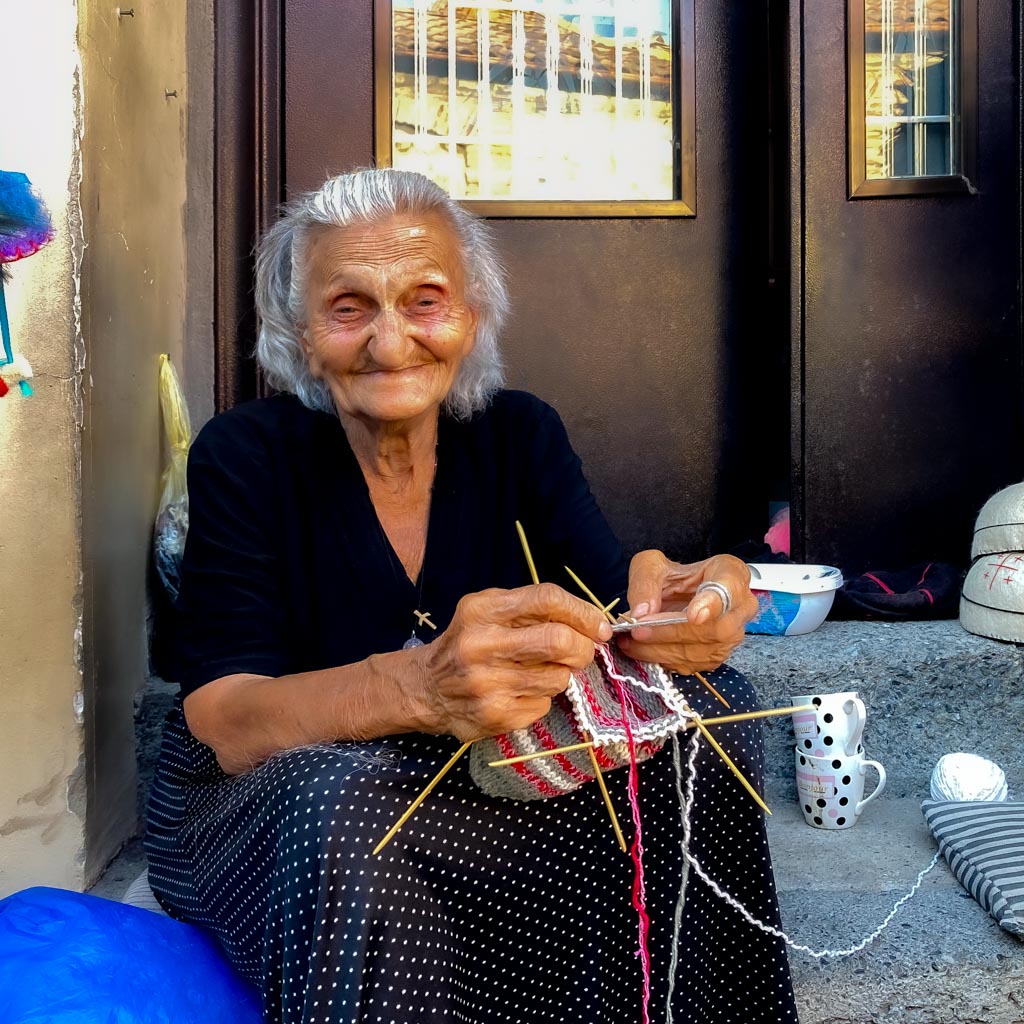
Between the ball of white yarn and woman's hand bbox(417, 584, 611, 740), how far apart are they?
1.17 meters

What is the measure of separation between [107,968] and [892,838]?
53.4 inches

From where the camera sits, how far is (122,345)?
1815 mm

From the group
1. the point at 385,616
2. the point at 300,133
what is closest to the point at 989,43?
the point at 300,133

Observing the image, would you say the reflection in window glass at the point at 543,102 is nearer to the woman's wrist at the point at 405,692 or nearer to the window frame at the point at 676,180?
the window frame at the point at 676,180

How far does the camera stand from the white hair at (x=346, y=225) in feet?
4.99

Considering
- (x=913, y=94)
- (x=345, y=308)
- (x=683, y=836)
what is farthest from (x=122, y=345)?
(x=913, y=94)

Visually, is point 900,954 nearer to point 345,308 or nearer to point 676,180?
point 345,308

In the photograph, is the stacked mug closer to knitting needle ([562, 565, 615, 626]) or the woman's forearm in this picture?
knitting needle ([562, 565, 615, 626])

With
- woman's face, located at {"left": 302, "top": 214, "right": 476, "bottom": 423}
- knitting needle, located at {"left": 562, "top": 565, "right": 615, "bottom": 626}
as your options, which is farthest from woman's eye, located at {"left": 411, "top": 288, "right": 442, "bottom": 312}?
knitting needle, located at {"left": 562, "top": 565, "right": 615, "bottom": 626}

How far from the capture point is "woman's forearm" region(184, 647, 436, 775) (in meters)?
1.13

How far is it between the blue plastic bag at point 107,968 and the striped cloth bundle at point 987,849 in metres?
1.12

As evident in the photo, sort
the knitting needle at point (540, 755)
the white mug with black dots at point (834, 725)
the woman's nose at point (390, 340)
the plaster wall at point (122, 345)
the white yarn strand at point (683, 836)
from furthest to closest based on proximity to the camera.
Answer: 1. the white mug with black dots at point (834, 725)
2. the plaster wall at point (122, 345)
3. the woman's nose at point (390, 340)
4. the white yarn strand at point (683, 836)
5. the knitting needle at point (540, 755)

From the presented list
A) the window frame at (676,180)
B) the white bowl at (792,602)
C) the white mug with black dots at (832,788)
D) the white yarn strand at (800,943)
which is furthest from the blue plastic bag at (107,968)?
the window frame at (676,180)

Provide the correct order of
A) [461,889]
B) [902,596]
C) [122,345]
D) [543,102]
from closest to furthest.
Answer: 1. [461,889]
2. [122,345]
3. [902,596]
4. [543,102]
